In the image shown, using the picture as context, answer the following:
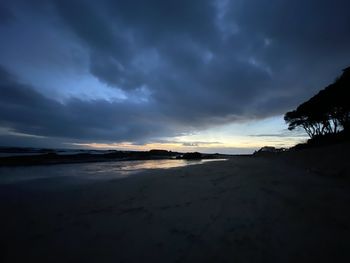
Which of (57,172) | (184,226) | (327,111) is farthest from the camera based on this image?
(327,111)

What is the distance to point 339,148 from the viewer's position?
11.4 m

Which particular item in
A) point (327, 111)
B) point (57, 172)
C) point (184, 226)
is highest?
point (327, 111)

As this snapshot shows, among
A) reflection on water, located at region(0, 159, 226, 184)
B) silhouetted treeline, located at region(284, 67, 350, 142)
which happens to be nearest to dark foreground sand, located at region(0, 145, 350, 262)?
reflection on water, located at region(0, 159, 226, 184)

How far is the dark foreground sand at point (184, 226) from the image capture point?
2.91 meters

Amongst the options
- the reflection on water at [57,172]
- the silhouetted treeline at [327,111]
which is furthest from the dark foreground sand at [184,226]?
the silhouetted treeline at [327,111]

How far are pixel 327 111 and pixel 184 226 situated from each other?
33825 millimetres

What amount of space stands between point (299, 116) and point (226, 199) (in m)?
38.8

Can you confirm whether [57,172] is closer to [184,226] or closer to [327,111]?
[184,226]

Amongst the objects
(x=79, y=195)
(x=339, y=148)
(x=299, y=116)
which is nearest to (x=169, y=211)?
(x=79, y=195)

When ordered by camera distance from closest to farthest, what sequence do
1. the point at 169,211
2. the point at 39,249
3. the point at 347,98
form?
the point at 39,249 → the point at 169,211 → the point at 347,98

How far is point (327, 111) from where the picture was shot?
27.9 meters

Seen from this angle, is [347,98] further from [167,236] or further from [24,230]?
[24,230]

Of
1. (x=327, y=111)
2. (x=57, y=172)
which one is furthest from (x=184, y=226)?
(x=327, y=111)

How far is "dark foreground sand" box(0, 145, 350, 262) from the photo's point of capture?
2908mm
